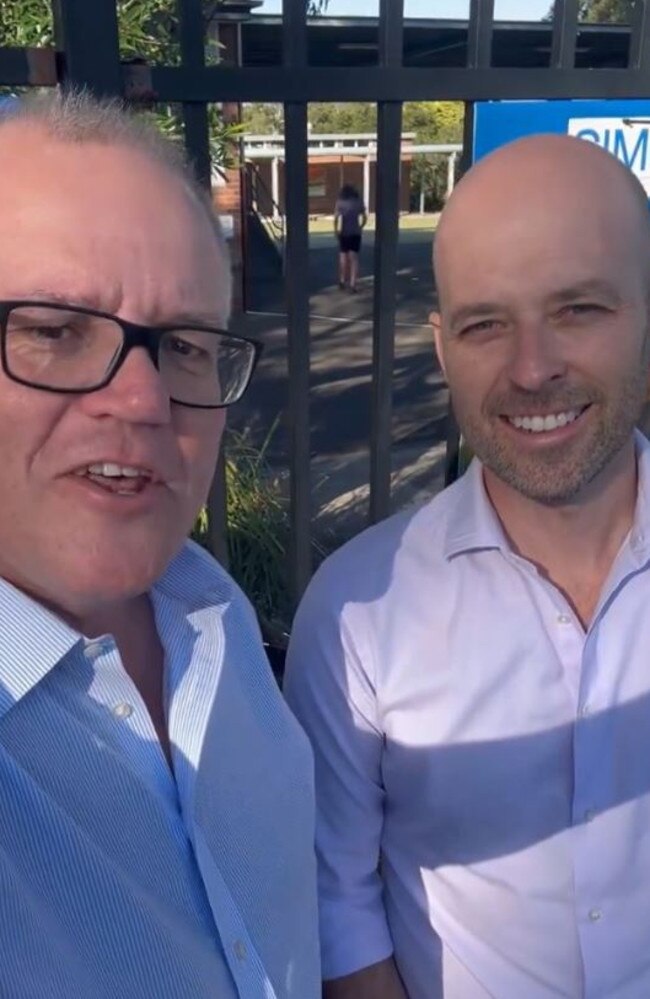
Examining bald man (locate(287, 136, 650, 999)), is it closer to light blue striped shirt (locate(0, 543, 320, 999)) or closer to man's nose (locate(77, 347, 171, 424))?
light blue striped shirt (locate(0, 543, 320, 999))

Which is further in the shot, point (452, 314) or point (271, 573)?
point (271, 573)

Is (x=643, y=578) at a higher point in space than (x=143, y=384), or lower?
lower

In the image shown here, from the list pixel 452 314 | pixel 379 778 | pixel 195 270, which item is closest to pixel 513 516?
pixel 452 314

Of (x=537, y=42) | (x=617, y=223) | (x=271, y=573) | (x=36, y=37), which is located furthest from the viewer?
(x=271, y=573)

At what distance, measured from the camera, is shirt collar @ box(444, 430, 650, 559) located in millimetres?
1720

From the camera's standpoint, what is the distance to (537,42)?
379 cm

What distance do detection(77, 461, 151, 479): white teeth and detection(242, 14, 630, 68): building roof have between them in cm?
210

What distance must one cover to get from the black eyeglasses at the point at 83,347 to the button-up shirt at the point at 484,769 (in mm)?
662

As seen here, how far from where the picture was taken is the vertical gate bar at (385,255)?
2.42 m

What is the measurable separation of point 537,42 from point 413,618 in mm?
2933

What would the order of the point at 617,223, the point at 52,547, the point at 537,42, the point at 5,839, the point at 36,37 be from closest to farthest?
the point at 5,839, the point at 52,547, the point at 617,223, the point at 36,37, the point at 537,42

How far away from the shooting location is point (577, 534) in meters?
1.74

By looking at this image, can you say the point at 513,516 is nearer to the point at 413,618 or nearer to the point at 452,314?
the point at 413,618

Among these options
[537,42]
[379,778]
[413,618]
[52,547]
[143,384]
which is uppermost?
[537,42]
